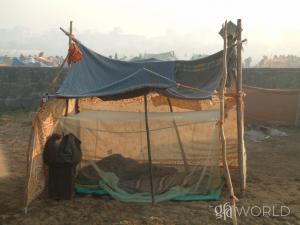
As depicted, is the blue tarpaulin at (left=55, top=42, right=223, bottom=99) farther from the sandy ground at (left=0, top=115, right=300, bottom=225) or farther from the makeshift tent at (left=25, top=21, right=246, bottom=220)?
the sandy ground at (left=0, top=115, right=300, bottom=225)

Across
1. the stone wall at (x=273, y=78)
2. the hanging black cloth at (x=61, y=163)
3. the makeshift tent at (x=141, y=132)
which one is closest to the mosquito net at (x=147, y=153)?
the makeshift tent at (x=141, y=132)

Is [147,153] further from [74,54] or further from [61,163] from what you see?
[74,54]

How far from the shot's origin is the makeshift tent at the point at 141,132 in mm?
6934

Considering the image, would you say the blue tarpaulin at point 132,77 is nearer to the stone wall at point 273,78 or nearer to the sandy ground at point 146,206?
the sandy ground at point 146,206

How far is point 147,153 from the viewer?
25.2 ft

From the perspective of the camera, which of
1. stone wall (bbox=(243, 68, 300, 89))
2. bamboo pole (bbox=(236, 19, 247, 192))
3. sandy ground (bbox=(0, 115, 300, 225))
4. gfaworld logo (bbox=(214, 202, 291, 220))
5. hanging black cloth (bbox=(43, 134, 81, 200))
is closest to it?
sandy ground (bbox=(0, 115, 300, 225))

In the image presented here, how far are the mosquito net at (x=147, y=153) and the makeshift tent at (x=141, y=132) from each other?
17 millimetres

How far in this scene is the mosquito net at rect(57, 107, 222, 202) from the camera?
723 centimetres

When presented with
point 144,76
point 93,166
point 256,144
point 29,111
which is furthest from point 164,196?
point 29,111

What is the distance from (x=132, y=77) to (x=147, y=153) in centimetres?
156

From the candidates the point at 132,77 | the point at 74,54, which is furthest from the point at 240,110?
the point at 74,54

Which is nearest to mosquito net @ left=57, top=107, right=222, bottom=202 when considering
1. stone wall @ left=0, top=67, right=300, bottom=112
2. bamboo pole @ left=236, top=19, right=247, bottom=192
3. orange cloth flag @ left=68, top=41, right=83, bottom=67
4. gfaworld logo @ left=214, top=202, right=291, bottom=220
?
bamboo pole @ left=236, top=19, right=247, bottom=192

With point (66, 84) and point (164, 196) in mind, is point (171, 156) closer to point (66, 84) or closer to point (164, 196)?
point (164, 196)

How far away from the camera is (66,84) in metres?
7.55
